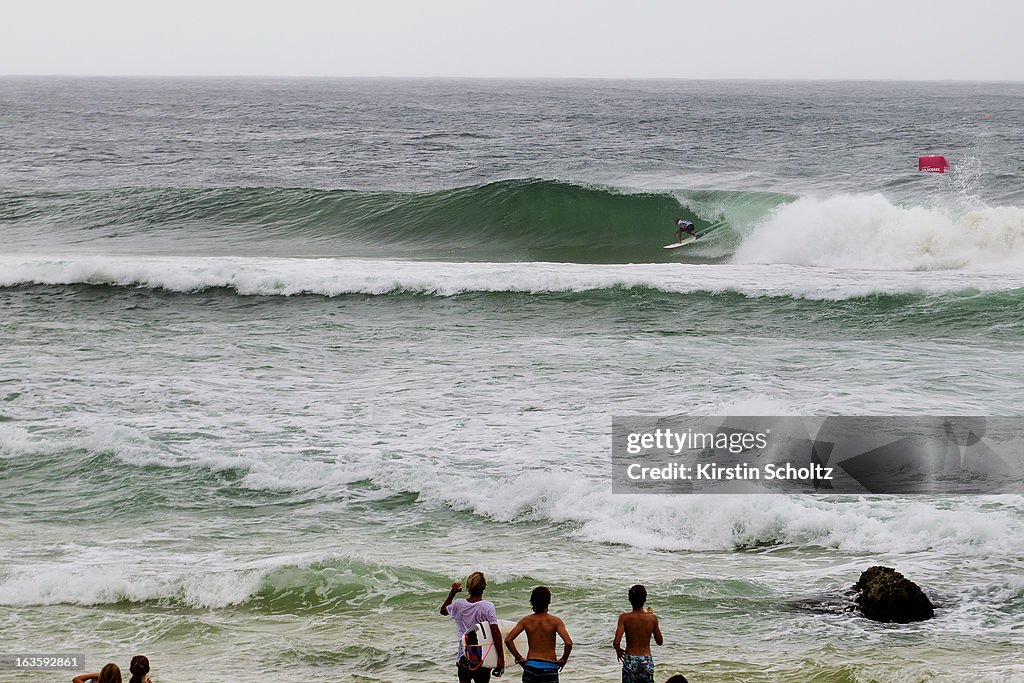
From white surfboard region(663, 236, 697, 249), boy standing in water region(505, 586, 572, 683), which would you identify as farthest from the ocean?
boy standing in water region(505, 586, 572, 683)

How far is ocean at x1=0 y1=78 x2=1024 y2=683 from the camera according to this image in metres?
7.61

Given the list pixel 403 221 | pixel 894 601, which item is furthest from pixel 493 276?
pixel 894 601

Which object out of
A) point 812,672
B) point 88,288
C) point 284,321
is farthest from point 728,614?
point 88,288

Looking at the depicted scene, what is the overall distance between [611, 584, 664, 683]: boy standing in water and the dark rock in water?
94.7 inches

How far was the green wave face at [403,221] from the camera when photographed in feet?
85.6

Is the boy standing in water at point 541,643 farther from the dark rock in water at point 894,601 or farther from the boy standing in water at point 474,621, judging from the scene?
the dark rock in water at point 894,601

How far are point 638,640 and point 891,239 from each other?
1848cm

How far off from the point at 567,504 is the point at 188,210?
2361 cm

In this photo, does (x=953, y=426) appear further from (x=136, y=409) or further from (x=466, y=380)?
(x=136, y=409)

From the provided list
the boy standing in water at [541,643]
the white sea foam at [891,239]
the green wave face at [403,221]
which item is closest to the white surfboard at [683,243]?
the green wave face at [403,221]

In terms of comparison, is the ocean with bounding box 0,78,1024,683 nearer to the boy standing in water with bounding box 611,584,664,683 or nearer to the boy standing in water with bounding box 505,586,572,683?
the boy standing in water with bounding box 611,584,664,683

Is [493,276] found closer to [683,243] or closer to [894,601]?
[683,243]

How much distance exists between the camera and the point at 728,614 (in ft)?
25.1

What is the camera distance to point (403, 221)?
94.2 ft
